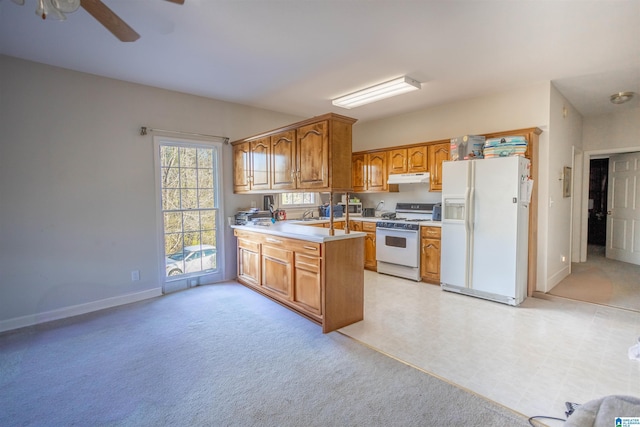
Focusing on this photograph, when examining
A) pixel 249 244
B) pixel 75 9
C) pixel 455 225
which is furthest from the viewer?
pixel 249 244

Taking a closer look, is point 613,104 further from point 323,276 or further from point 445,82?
point 323,276

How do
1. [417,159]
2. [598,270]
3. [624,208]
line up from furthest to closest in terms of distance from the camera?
[624,208] → [598,270] → [417,159]

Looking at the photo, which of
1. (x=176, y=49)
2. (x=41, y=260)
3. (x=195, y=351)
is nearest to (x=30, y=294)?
(x=41, y=260)

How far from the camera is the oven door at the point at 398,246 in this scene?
4574 mm

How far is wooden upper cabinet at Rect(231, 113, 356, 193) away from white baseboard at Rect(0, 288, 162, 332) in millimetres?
1998

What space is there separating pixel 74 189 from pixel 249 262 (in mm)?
2232

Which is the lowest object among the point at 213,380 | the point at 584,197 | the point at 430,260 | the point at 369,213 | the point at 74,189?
the point at 213,380

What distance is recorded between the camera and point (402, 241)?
4691mm

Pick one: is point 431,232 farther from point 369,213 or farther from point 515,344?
point 515,344

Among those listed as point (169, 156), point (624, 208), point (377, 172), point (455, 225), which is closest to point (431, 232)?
point (455, 225)

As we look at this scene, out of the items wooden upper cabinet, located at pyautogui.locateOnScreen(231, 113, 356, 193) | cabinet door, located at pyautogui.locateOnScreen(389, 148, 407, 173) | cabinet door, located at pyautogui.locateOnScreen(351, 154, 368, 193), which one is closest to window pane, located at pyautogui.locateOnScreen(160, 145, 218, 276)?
wooden upper cabinet, located at pyautogui.locateOnScreen(231, 113, 356, 193)

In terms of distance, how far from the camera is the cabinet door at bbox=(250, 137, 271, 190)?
163 inches

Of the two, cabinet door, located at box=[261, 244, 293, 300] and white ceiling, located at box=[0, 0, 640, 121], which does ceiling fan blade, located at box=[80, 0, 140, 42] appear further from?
cabinet door, located at box=[261, 244, 293, 300]

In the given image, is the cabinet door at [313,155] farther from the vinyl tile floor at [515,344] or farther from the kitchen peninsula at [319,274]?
the vinyl tile floor at [515,344]
